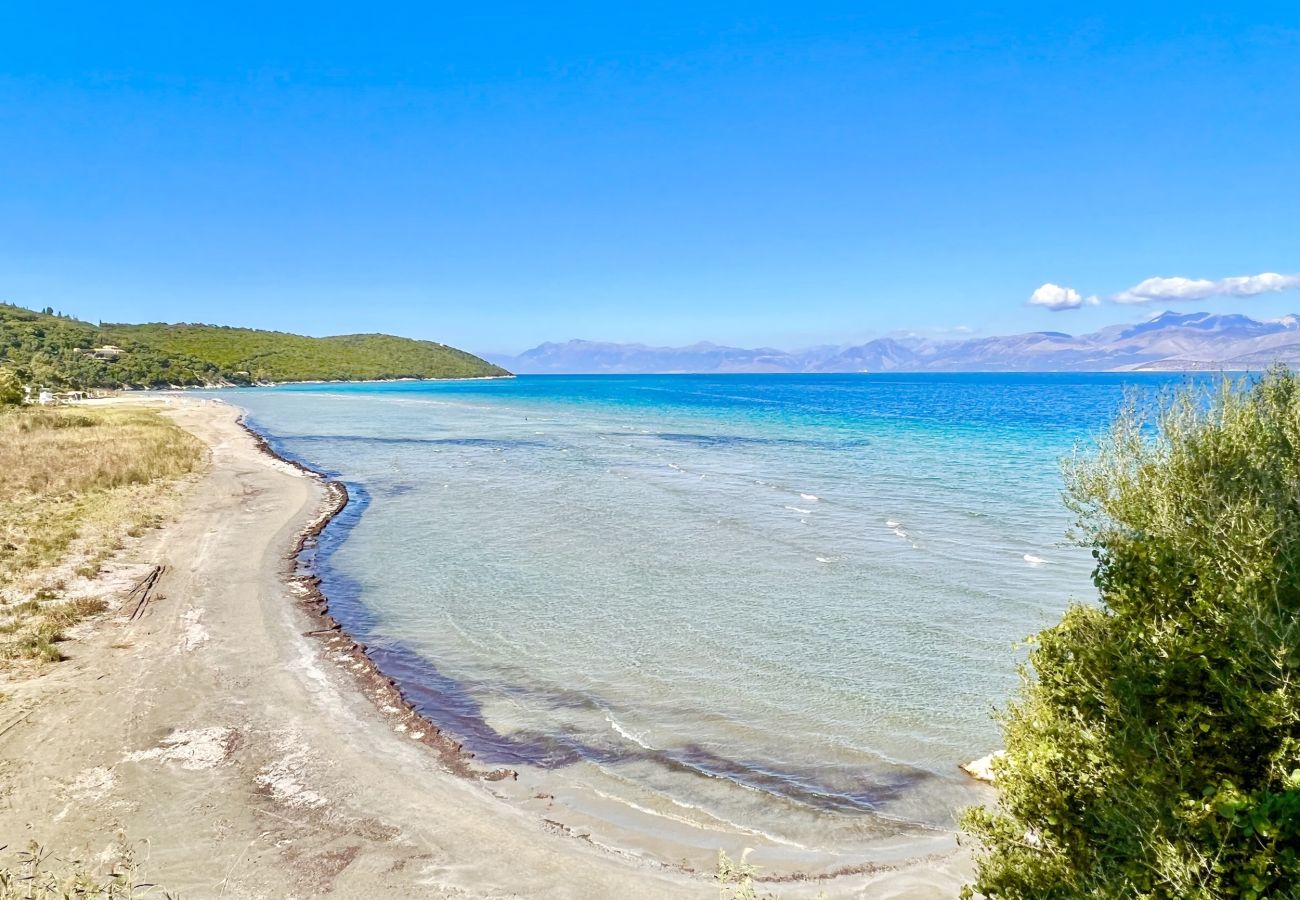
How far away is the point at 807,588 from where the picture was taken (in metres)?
20.1

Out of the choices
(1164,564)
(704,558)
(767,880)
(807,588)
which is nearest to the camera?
(1164,564)

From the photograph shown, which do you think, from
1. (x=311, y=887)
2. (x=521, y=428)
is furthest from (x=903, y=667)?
(x=521, y=428)

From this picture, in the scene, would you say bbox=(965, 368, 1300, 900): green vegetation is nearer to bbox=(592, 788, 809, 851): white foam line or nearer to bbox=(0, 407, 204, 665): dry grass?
bbox=(592, 788, 809, 851): white foam line

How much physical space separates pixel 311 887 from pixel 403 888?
981 mm

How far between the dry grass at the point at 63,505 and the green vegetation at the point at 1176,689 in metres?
16.5

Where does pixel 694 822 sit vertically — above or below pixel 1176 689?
below

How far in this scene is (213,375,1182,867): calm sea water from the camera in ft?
33.7

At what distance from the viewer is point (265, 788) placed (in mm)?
9711

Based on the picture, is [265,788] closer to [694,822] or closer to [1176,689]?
[694,822]

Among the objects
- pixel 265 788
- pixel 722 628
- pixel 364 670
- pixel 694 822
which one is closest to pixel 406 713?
pixel 364 670

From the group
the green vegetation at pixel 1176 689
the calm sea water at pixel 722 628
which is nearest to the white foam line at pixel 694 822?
the calm sea water at pixel 722 628

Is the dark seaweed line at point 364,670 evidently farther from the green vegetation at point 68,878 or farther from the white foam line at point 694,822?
the green vegetation at point 68,878

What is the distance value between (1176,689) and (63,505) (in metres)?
32.8

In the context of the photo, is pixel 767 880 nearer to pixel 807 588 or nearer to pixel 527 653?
pixel 527 653
